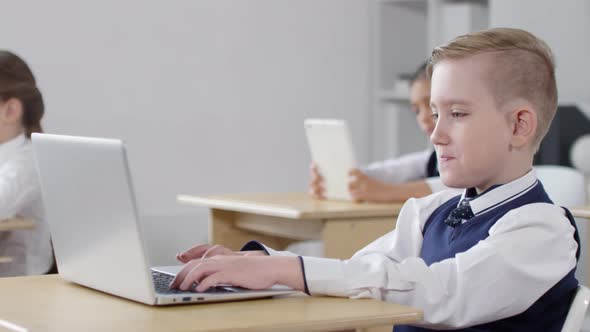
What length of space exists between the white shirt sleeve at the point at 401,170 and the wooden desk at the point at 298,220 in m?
0.32

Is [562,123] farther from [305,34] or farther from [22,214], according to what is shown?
[22,214]

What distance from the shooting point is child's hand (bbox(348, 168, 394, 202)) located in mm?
2855

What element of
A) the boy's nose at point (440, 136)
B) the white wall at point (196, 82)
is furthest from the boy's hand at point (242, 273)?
the white wall at point (196, 82)

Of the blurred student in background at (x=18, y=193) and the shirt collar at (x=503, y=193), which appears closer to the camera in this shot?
the shirt collar at (x=503, y=193)

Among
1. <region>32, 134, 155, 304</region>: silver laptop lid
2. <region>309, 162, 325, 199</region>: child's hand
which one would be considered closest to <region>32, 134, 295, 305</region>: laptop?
<region>32, 134, 155, 304</region>: silver laptop lid

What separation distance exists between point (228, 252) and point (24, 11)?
2.72m

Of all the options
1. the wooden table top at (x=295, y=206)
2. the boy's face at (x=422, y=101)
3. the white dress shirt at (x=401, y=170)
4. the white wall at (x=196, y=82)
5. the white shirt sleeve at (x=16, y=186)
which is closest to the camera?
the white shirt sleeve at (x=16, y=186)

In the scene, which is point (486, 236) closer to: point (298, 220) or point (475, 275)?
point (475, 275)

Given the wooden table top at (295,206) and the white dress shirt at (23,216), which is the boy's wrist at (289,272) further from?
the wooden table top at (295,206)

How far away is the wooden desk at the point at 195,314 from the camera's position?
1028 mm

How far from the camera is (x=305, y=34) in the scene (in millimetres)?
4582

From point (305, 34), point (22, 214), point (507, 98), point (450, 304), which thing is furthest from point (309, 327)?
point (305, 34)

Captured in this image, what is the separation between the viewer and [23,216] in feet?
7.73

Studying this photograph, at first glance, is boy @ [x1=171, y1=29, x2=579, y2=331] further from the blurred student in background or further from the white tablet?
the white tablet
